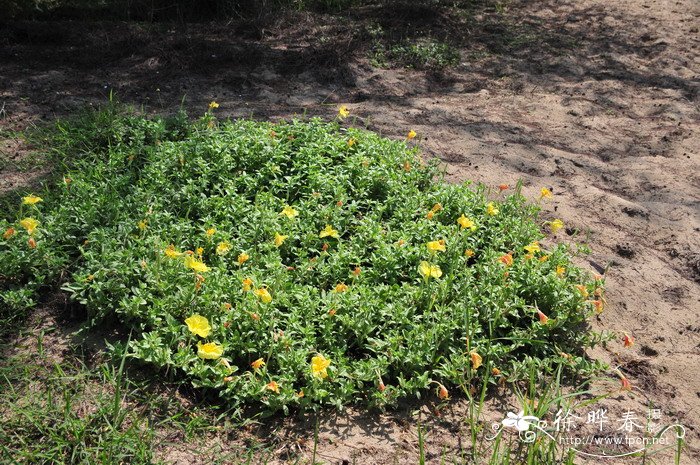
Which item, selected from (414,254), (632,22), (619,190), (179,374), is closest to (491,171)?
(619,190)

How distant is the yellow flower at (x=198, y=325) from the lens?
114 inches

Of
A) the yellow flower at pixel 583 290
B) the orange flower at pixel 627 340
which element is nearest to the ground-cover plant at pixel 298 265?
the yellow flower at pixel 583 290

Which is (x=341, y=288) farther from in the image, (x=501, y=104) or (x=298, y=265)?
(x=501, y=104)

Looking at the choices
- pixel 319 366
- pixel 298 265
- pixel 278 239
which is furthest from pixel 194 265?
pixel 319 366

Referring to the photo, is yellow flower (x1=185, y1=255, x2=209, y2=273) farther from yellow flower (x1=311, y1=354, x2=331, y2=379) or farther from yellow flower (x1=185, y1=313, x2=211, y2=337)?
yellow flower (x1=311, y1=354, x2=331, y2=379)

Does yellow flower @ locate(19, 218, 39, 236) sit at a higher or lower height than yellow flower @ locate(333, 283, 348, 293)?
higher

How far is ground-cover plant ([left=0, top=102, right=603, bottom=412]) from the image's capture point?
9.87 feet

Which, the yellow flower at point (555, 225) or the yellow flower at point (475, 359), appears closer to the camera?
the yellow flower at point (475, 359)

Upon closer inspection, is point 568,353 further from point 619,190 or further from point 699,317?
point 619,190

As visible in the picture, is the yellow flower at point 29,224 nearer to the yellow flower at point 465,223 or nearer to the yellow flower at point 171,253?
the yellow flower at point 171,253

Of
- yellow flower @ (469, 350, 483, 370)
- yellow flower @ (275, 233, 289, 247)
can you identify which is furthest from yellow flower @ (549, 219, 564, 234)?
yellow flower @ (275, 233, 289, 247)

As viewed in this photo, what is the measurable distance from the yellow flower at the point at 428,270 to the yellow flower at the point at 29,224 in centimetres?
189

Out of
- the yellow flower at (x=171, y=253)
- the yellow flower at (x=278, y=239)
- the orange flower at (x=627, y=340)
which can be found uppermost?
the yellow flower at (x=171, y=253)

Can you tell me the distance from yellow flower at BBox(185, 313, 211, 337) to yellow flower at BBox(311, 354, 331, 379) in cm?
48
